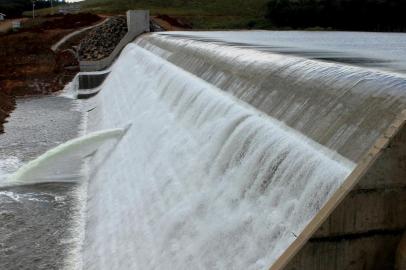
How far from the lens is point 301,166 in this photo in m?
5.58

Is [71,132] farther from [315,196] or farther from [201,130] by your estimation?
[315,196]

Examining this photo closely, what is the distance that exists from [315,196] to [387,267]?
1.01m

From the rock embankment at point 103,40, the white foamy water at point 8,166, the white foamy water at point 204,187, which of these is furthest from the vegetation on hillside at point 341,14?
the white foamy water at point 8,166

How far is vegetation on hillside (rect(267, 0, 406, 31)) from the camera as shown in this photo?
136ft

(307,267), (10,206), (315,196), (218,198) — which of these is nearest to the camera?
(307,267)

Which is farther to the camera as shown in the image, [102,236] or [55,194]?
[55,194]

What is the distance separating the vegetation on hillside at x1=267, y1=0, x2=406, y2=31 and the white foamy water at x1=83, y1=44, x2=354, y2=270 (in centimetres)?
3336

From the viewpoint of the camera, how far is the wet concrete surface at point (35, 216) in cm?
907

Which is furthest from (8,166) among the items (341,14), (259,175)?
(341,14)

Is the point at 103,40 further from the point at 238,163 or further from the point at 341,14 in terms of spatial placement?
the point at 238,163

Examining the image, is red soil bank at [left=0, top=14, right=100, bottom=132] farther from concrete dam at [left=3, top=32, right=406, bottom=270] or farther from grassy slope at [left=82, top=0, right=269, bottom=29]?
grassy slope at [left=82, top=0, right=269, bottom=29]

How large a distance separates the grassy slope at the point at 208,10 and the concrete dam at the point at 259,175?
1724 inches

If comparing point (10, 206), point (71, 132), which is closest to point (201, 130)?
point (10, 206)

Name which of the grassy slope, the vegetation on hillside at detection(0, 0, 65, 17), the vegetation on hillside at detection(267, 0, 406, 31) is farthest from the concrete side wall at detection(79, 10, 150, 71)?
the vegetation on hillside at detection(0, 0, 65, 17)
